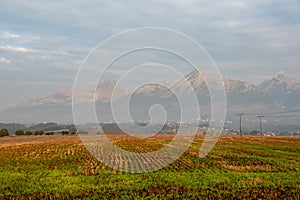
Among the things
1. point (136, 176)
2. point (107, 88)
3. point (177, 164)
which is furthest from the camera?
point (177, 164)

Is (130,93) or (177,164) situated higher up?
(130,93)

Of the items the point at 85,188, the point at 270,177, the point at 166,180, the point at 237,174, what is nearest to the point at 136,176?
the point at 166,180

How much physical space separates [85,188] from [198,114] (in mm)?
14522

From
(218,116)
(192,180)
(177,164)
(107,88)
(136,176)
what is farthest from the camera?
(177,164)

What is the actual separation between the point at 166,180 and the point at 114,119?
26.0 feet

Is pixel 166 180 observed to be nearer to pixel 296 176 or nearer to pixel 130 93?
pixel 296 176

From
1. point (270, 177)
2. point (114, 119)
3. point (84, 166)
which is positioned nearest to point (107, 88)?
point (114, 119)

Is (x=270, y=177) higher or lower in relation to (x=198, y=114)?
lower

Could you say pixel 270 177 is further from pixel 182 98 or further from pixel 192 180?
pixel 182 98

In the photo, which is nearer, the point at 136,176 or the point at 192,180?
the point at 192,180

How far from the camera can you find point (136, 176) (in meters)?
27.1

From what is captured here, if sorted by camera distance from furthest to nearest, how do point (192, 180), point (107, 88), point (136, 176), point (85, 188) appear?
point (107, 88) < point (136, 176) < point (192, 180) < point (85, 188)

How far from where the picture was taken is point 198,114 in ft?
110

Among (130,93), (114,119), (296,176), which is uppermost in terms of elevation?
(130,93)
